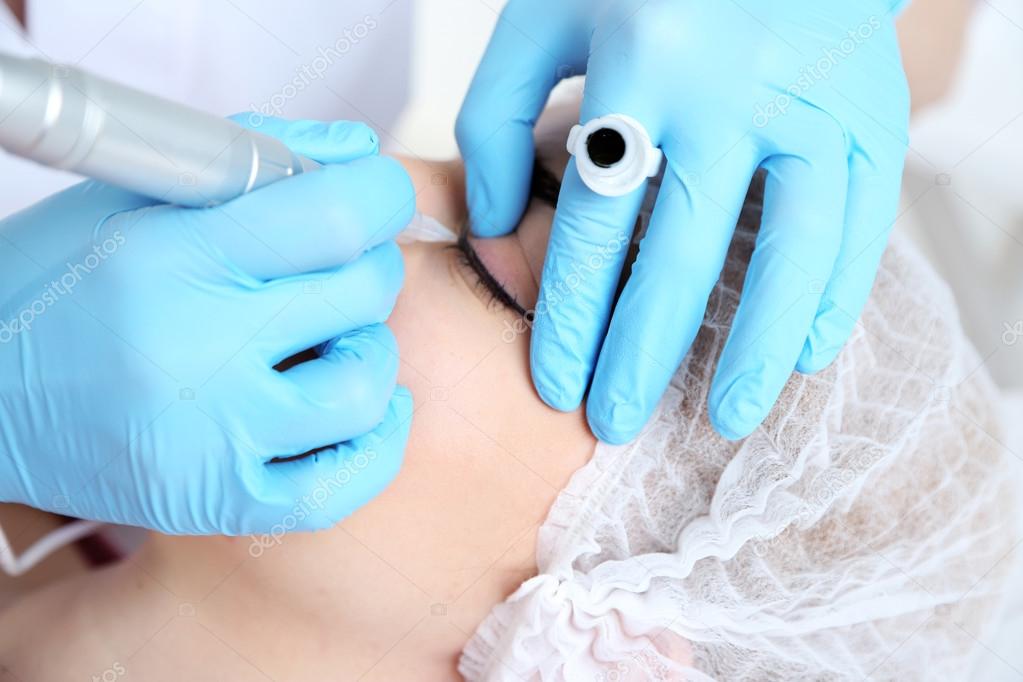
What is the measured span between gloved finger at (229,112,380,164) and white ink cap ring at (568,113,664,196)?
0.24 m

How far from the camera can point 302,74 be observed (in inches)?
62.4

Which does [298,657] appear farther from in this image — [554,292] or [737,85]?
[737,85]

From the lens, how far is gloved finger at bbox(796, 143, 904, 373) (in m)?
0.95

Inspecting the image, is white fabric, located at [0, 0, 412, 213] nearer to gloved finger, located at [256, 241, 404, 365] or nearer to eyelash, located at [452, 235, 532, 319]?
eyelash, located at [452, 235, 532, 319]

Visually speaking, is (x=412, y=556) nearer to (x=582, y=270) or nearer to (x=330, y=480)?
(x=330, y=480)

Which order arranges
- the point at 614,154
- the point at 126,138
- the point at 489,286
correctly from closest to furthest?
the point at 126,138 < the point at 614,154 < the point at 489,286

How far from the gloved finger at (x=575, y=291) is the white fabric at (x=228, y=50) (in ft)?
2.61

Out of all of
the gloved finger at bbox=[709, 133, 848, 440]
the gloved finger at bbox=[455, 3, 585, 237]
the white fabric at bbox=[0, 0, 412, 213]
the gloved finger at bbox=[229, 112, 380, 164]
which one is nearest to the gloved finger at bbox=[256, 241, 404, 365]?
the gloved finger at bbox=[229, 112, 380, 164]

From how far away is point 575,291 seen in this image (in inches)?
39.4

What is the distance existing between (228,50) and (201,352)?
3.05 ft

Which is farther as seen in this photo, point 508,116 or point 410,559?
point 508,116

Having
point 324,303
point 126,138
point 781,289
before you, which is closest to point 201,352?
point 324,303

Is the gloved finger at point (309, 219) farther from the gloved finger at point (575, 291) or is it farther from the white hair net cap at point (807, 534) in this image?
the white hair net cap at point (807, 534)

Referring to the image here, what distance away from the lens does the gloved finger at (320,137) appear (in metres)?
0.94
